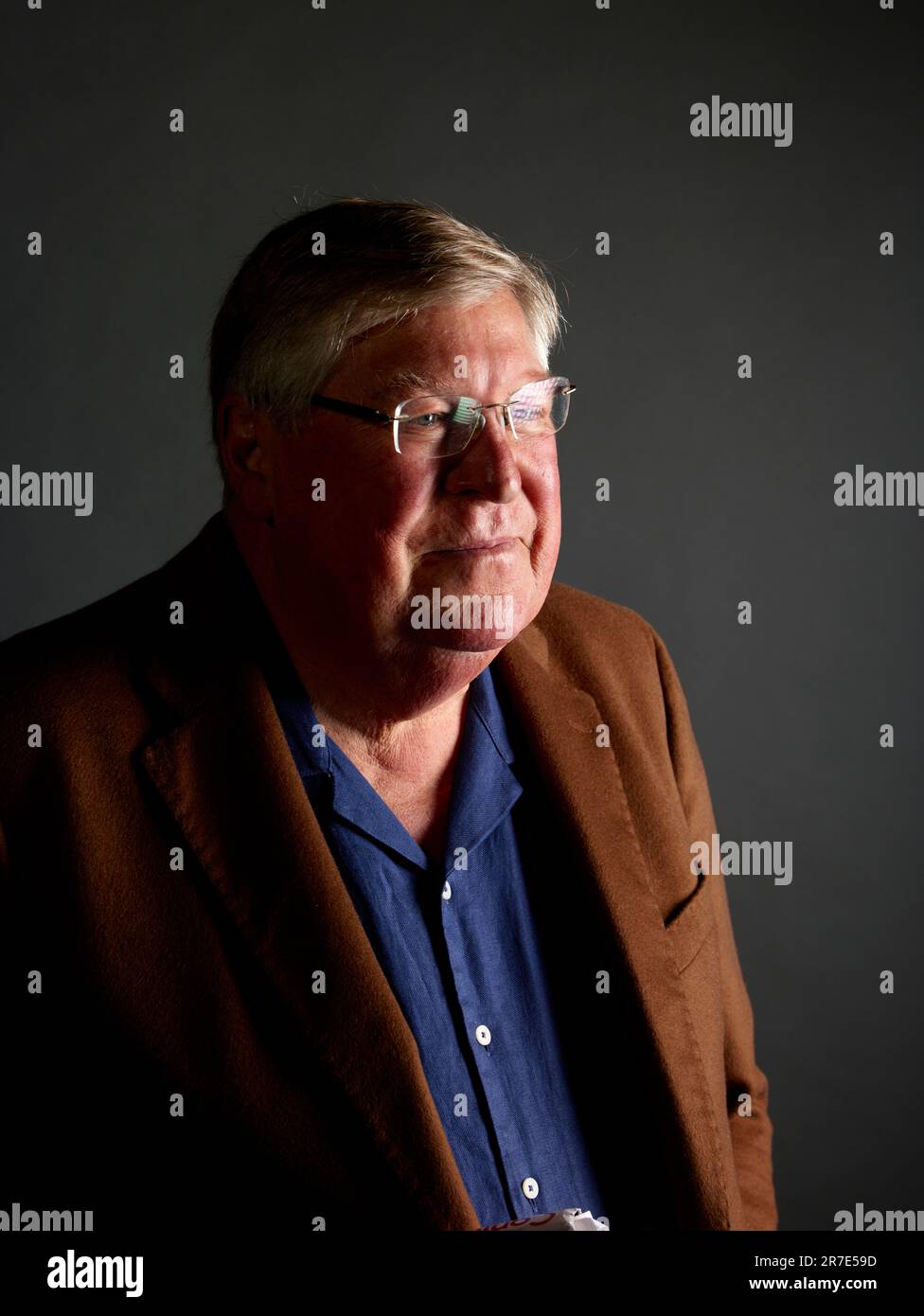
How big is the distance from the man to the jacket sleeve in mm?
226

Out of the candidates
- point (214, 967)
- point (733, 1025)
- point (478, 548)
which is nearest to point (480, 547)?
point (478, 548)

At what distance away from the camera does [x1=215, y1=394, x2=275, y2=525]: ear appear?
4.64 ft

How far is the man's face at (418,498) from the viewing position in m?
1.32

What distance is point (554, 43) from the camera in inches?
93.7

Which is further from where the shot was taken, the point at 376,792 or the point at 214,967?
the point at 376,792

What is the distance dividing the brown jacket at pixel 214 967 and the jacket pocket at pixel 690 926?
44mm

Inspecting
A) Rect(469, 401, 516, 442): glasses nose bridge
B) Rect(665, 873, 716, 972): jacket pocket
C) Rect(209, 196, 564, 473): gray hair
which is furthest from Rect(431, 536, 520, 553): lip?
Rect(665, 873, 716, 972): jacket pocket

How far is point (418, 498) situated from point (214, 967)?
1.70 feet

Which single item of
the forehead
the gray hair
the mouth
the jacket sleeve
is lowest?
the jacket sleeve

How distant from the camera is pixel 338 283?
1.32 meters

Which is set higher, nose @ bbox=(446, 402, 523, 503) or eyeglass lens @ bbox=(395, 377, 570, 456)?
eyeglass lens @ bbox=(395, 377, 570, 456)

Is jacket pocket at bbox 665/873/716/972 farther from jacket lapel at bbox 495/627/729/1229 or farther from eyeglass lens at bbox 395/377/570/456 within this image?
eyeglass lens at bbox 395/377/570/456

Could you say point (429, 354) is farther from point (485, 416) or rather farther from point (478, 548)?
point (478, 548)

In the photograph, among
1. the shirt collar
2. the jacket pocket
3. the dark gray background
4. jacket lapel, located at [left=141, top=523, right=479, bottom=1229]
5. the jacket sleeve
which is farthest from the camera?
the dark gray background
